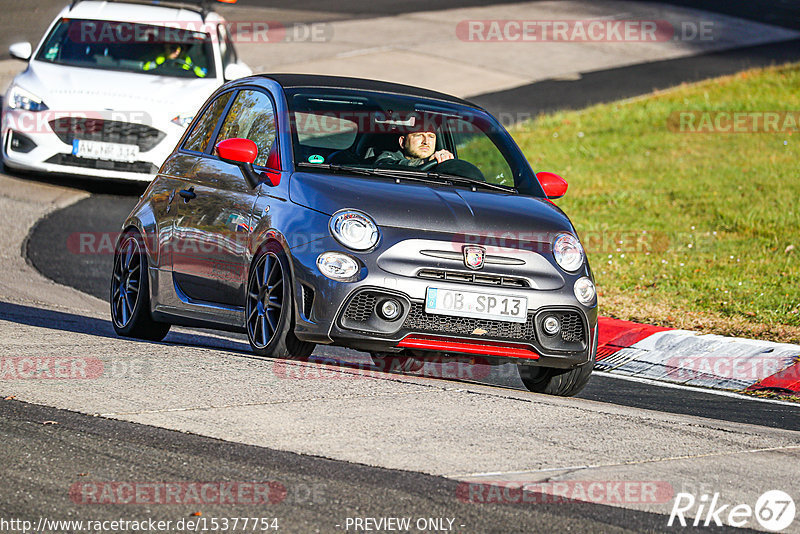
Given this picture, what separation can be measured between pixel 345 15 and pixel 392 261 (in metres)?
25.6

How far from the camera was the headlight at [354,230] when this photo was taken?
675 cm

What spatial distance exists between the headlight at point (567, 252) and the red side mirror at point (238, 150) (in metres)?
1.78

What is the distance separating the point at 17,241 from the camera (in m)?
12.9

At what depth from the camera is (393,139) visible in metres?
7.96

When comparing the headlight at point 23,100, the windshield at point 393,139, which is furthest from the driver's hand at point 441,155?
the headlight at point 23,100

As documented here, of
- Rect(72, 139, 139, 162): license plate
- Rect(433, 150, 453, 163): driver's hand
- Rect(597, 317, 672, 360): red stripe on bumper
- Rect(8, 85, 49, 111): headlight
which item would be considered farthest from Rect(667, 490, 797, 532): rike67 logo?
Rect(8, 85, 49, 111): headlight

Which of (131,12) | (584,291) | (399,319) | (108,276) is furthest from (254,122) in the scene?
(131,12)

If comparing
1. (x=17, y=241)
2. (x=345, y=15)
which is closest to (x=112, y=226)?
(x=17, y=241)

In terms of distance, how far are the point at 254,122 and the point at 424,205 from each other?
1.58 meters

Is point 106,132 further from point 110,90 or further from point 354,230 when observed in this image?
point 354,230

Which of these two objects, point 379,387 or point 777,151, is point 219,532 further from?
point 777,151

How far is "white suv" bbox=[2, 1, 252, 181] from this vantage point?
14.5m

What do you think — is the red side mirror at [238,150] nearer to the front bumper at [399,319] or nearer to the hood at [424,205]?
the hood at [424,205]

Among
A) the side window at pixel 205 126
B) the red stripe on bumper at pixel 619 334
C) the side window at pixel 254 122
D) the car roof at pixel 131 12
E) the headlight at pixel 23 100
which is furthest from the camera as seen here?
the car roof at pixel 131 12
